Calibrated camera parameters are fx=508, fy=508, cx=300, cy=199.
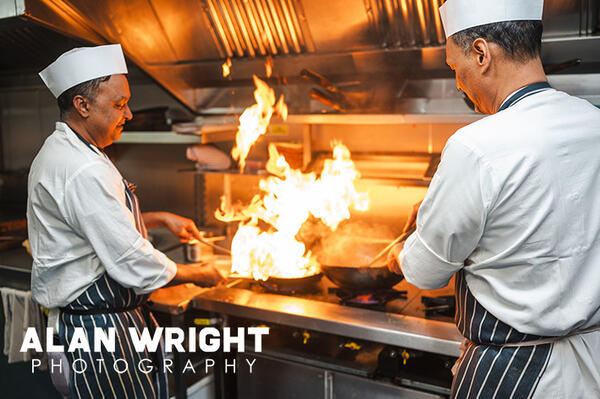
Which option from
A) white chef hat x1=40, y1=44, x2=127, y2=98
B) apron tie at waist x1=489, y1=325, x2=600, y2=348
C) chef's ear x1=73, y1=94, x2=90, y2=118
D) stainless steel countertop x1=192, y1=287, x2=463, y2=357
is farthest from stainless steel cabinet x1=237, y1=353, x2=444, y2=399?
white chef hat x1=40, y1=44, x2=127, y2=98

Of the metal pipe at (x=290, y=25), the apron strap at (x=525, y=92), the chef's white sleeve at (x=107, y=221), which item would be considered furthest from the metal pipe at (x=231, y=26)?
the apron strap at (x=525, y=92)

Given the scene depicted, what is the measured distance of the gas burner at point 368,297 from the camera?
86.4 inches

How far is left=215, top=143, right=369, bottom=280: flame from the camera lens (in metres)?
2.55

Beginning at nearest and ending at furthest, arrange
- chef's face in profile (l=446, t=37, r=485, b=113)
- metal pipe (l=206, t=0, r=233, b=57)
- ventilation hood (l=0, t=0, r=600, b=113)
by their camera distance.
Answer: chef's face in profile (l=446, t=37, r=485, b=113), ventilation hood (l=0, t=0, r=600, b=113), metal pipe (l=206, t=0, r=233, b=57)

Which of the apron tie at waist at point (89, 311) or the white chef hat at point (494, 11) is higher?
the white chef hat at point (494, 11)

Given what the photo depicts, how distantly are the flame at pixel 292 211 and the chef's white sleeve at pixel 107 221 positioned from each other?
2.35 feet

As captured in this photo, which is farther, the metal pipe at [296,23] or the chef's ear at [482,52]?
the metal pipe at [296,23]

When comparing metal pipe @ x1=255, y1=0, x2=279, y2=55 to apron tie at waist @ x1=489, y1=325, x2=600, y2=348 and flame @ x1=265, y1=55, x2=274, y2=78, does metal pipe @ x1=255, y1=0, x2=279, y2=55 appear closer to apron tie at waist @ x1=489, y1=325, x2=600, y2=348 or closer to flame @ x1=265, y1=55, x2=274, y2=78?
flame @ x1=265, y1=55, x2=274, y2=78

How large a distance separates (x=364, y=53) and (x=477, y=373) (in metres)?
1.64

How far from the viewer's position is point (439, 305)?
2172 mm

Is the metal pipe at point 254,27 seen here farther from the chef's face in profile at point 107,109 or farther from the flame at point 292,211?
the chef's face in profile at point 107,109

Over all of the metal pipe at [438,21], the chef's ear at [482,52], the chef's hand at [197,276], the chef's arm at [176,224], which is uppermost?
the metal pipe at [438,21]

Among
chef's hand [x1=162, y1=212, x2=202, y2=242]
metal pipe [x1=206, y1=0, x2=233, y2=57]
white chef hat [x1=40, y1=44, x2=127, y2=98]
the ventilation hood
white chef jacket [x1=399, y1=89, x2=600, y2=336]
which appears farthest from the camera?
metal pipe [x1=206, y1=0, x2=233, y2=57]

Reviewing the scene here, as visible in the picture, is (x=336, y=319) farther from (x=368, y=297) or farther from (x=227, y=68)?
(x=227, y=68)
